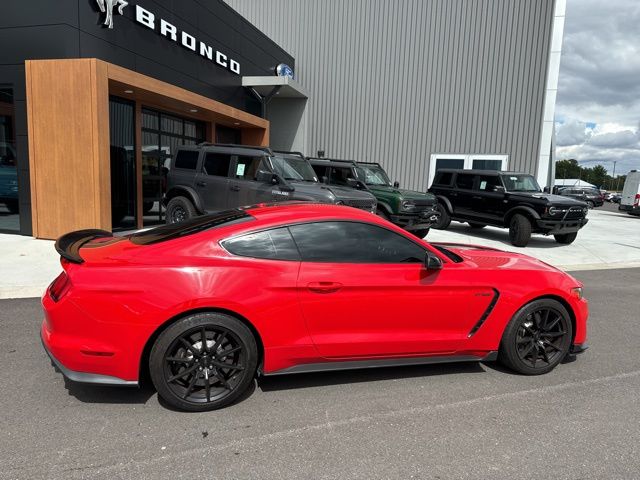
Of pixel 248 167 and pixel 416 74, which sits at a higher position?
pixel 416 74

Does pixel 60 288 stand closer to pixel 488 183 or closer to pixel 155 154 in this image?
pixel 155 154

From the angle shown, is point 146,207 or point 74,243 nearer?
point 74,243

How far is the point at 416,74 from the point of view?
20.8m

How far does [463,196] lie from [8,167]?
1141 centimetres

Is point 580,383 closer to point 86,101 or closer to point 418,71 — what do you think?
point 86,101

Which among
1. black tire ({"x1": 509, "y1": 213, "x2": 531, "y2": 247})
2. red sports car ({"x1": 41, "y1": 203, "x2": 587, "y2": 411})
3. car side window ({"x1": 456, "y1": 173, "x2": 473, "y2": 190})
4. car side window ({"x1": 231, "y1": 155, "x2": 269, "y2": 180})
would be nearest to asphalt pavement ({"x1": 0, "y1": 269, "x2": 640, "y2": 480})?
red sports car ({"x1": 41, "y1": 203, "x2": 587, "y2": 411})

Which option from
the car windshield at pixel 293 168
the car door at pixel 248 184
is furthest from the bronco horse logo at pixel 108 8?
the car windshield at pixel 293 168

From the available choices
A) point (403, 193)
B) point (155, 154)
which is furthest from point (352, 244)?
point (155, 154)

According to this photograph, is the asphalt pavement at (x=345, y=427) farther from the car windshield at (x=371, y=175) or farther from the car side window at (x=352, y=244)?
the car windshield at (x=371, y=175)

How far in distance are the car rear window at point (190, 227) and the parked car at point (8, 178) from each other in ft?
24.9

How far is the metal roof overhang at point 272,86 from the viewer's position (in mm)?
16469

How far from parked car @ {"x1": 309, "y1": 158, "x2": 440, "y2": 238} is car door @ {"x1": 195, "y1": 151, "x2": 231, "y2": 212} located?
2.92 meters

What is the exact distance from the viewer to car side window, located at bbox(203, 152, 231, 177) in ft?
32.9

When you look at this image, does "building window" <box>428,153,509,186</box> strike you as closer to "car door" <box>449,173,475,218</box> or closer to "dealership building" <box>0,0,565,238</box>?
"dealership building" <box>0,0,565,238</box>
